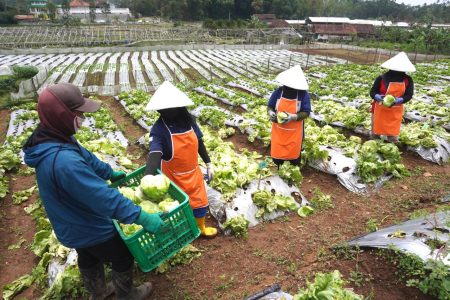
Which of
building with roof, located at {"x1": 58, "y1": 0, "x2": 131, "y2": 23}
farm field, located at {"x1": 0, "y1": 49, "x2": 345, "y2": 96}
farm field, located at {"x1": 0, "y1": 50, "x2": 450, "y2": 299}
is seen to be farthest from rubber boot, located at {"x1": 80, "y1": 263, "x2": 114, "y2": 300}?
building with roof, located at {"x1": 58, "y1": 0, "x2": 131, "y2": 23}

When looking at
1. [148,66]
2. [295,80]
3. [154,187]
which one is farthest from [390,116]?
[148,66]

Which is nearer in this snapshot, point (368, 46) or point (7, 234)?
point (7, 234)

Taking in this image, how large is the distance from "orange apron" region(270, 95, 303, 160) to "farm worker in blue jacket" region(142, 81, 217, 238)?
1.88 m

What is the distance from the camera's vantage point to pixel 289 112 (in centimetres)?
522

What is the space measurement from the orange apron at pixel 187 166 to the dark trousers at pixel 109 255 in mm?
1154

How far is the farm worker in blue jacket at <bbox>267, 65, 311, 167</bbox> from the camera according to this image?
504 cm

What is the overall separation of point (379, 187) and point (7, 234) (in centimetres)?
670

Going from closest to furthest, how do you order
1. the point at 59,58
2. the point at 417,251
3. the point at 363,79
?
1. the point at 417,251
2. the point at 363,79
3. the point at 59,58

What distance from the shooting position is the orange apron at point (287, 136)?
5207mm

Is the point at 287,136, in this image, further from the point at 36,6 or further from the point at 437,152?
the point at 36,6

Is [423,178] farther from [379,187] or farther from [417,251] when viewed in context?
[417,251]

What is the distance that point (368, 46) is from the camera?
33.8m

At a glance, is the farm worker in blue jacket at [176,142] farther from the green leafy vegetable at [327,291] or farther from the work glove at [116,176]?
the green leafy vegetable at [327,291]

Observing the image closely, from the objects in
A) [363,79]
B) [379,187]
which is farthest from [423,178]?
[363,79]
